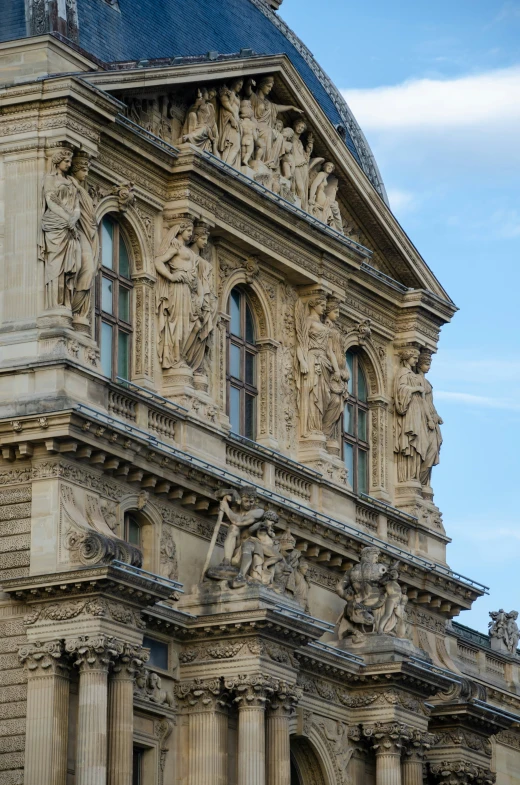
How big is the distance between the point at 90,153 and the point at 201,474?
20.8 ft

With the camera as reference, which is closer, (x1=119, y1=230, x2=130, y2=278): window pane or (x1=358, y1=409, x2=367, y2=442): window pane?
(x1=119, y1=230, x2=130, y2=278): window pane

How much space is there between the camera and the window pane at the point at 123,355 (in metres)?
49.0

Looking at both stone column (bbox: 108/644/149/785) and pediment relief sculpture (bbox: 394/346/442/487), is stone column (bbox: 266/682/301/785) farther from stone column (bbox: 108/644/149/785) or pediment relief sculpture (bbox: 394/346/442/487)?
pediment relief sculpture (bbox: 394/346/442/487)

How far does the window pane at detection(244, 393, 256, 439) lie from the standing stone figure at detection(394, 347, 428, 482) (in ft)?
20.2

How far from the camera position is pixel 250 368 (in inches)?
2093

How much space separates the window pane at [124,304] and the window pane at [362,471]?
945 cm

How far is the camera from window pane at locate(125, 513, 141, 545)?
47125 mm

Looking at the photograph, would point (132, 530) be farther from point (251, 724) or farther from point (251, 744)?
point (251, 744)

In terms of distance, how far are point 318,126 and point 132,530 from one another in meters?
12.0

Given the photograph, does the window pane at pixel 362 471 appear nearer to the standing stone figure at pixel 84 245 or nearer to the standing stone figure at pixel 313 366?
the standing stone figure at pixel 313 366

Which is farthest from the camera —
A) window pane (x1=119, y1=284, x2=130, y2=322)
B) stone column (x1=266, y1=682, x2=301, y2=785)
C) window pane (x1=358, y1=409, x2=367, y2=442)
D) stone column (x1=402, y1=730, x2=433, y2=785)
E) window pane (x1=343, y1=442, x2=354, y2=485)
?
window pane (x1=358, y1=409, x2=367, y2=442)

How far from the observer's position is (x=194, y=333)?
1965 inches

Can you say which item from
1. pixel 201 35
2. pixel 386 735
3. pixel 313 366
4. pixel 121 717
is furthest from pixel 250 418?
pixel 121 717

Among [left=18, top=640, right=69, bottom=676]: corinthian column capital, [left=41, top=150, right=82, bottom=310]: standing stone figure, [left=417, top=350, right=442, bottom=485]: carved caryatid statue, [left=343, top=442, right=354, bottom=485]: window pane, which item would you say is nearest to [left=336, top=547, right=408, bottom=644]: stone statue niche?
[left=343, top=442, right=354, bottom=485]: window pane
